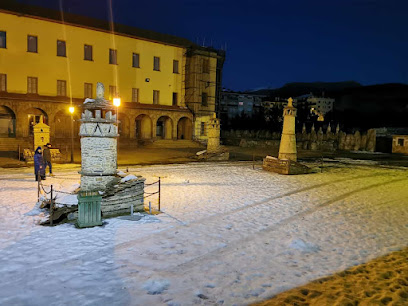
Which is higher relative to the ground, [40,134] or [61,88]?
[61,88]

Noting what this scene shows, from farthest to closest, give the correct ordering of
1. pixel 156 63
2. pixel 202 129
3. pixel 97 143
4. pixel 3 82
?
1. pixel 202 129
2. pixel 156 63
3. pixel 3 82
4. pixel 97 143

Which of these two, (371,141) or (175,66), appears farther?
(175,66)

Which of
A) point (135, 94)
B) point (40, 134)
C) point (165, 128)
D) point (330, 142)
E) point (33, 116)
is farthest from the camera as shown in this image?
point (165, 128)

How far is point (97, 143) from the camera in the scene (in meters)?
9.81

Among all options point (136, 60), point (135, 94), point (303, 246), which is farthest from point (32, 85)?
point (303, 246)

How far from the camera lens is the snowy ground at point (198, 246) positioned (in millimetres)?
5094

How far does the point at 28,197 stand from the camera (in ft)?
35.0

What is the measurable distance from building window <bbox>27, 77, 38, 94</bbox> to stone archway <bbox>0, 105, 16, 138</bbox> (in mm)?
2974

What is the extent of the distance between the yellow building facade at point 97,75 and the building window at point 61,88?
97 millimetres

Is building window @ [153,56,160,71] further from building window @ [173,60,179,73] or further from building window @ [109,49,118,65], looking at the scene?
building window @ [109,49,118,65]

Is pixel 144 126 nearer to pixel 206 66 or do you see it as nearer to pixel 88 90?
pixel 88 90

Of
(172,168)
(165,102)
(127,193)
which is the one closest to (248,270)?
(127,193)

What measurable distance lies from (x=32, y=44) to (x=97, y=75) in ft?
22.1

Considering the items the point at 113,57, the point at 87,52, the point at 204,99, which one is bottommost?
the point at 204,99
